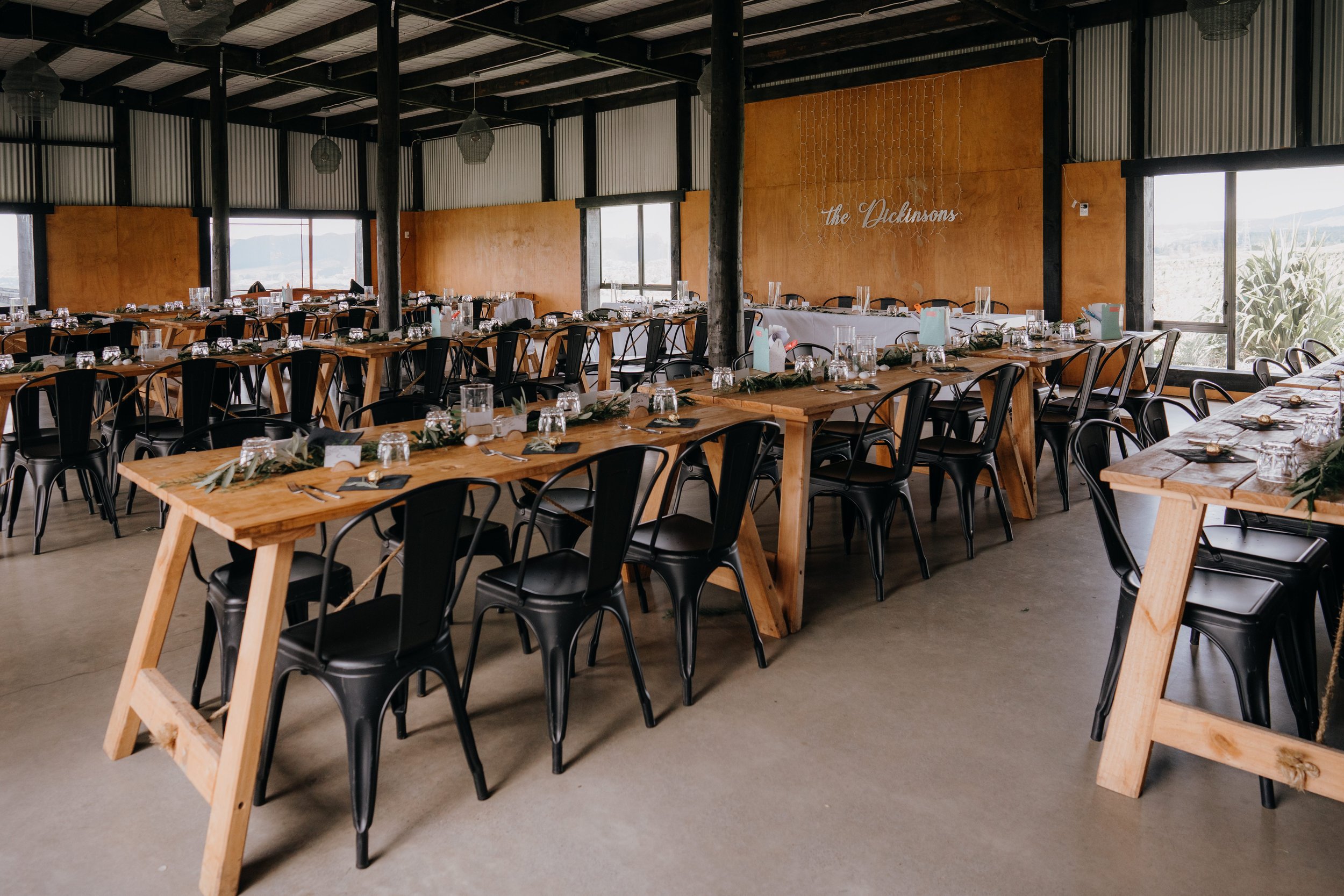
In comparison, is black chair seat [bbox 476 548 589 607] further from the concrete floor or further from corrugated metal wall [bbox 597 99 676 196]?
corrugated metal wall [bbox 597 99 676 196]

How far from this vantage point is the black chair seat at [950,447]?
464cm

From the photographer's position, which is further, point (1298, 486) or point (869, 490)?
point (869, 490)

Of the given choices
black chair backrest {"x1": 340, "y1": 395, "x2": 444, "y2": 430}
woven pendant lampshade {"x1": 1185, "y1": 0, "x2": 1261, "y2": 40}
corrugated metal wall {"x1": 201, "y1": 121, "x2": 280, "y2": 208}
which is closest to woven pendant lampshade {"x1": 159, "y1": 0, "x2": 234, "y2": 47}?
black chair backrest {"x1": 340, "y1": 395, "x2": 444, "y2": 430}

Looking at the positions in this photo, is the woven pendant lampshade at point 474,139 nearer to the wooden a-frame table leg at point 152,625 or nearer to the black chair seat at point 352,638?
the wooden a-frame table leg at point 152,625

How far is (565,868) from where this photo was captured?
231 cm

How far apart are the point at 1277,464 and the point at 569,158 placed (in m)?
14.9

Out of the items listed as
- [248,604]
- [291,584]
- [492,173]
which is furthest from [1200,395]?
[492,173]

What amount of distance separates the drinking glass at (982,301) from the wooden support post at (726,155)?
9.17ft

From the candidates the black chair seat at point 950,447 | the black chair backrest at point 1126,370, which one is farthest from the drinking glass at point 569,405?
the black chair backrest at point 1126,370

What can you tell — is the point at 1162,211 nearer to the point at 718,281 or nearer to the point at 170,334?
the point at 718,281

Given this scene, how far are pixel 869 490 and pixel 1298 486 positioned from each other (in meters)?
1.82

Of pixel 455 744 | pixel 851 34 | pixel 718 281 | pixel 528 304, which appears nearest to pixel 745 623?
pixel 455 744

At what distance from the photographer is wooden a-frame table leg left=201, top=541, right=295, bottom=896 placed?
223cm

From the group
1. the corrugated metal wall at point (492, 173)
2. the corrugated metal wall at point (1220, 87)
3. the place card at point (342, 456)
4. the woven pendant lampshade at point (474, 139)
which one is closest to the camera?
the place card at point (342, 456)
